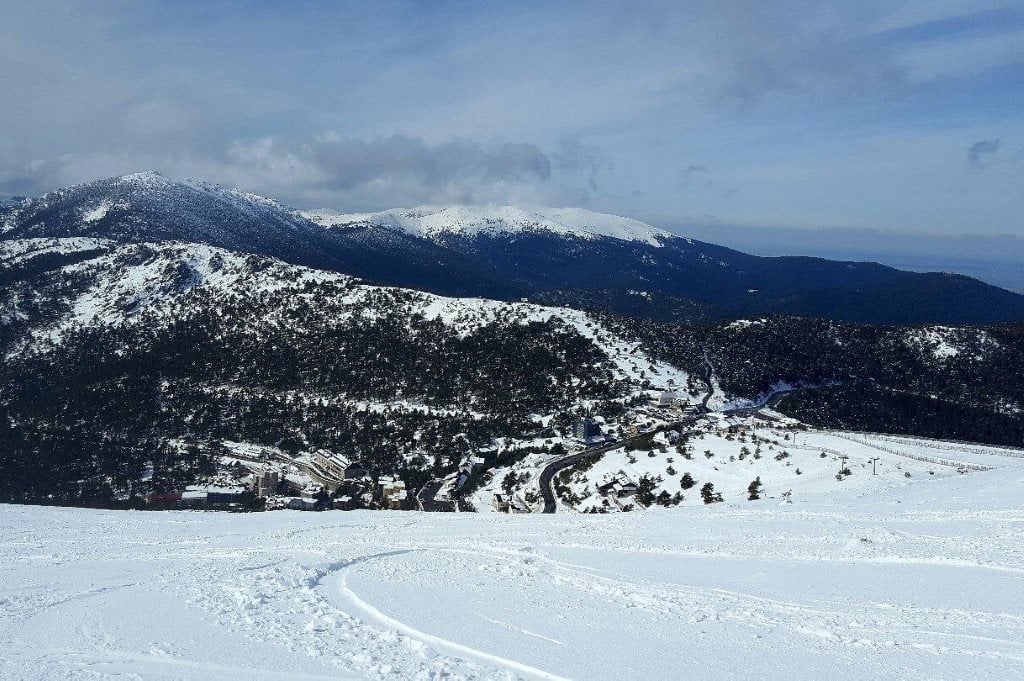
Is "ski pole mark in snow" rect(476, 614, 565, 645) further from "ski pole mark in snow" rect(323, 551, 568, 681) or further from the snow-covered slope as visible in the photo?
the snow-covered slope

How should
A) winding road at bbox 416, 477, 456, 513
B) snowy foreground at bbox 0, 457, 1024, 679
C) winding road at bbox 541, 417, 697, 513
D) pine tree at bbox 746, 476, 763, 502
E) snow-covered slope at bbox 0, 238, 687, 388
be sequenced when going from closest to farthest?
snowy foreground at bbox 0, 457, 1024, 679 → pine tree at bbox 746, 476, 763, 502 → winding road at bbox 541, 417, 697, 513 → winding road at bbox 416, 477, 456, 513 → snow-covered slope at bbox 0, 238, 687, 388

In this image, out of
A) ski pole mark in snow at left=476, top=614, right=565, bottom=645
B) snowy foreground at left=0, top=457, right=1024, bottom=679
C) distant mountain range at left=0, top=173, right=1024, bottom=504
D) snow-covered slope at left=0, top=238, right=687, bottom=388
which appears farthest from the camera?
snow-covered slope at left=0, top=238, right=687, bottom=388

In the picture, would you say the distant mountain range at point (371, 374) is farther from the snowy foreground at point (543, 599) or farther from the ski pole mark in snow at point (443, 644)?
the ski pole mark in snow at point (443, 644)

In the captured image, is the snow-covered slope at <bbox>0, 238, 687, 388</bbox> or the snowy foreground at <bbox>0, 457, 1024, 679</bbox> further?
the snow-covered slope at <bbox>0, 238, 687, 388</bbox>

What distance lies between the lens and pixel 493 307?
9325 cm

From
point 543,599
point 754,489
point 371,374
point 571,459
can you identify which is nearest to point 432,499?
point 571,459

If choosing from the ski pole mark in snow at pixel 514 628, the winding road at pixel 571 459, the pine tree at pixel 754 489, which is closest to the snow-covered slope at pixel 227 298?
the winding road at pixel 571 459

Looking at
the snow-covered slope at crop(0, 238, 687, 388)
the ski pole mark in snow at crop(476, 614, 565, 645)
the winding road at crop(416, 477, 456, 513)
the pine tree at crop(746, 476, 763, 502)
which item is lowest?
the winding road at crop(416, 477, 456, 513)

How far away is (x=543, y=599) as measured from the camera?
11.9 meters

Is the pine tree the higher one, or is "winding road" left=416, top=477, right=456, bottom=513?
the pine tree

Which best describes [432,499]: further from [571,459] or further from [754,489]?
[754,489]

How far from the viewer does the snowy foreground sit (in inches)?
345

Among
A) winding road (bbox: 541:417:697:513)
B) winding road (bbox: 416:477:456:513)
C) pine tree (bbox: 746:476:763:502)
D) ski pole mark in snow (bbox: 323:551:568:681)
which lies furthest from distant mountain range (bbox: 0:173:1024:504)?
ski pole mark in snow (bbox: 323:551:568:681)

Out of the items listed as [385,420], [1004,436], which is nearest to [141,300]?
[385,420]
